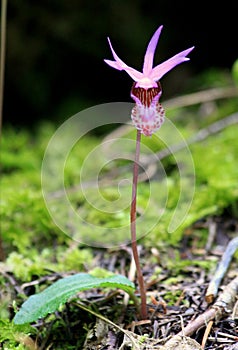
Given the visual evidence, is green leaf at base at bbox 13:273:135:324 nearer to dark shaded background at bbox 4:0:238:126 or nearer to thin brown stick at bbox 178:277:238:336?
thin brown stick at bbox 178:277:238:336

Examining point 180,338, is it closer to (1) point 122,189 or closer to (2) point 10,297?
(2) point 10,297

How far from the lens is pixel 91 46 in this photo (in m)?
3.39

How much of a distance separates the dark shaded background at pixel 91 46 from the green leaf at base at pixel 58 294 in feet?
7.32

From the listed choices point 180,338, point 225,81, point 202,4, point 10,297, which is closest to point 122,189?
point 10,297

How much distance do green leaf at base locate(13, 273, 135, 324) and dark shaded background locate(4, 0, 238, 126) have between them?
2230 millimetres

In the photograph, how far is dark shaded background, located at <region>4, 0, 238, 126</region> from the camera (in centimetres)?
325

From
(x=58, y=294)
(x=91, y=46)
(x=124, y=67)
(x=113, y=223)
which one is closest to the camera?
(x=124, y=67)

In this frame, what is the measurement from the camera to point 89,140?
2996 mm

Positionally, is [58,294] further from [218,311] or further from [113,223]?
[113,223]

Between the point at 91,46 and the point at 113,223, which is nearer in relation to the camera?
the point at 113,223

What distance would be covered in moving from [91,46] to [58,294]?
2432mm

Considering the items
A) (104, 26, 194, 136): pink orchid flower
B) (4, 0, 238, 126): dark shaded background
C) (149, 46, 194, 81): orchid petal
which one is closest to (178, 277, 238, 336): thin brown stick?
(104, 26, 194, 136): pink orchid flower

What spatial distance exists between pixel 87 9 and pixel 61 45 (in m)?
0.30

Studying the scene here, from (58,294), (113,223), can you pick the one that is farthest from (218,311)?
(113,223)
